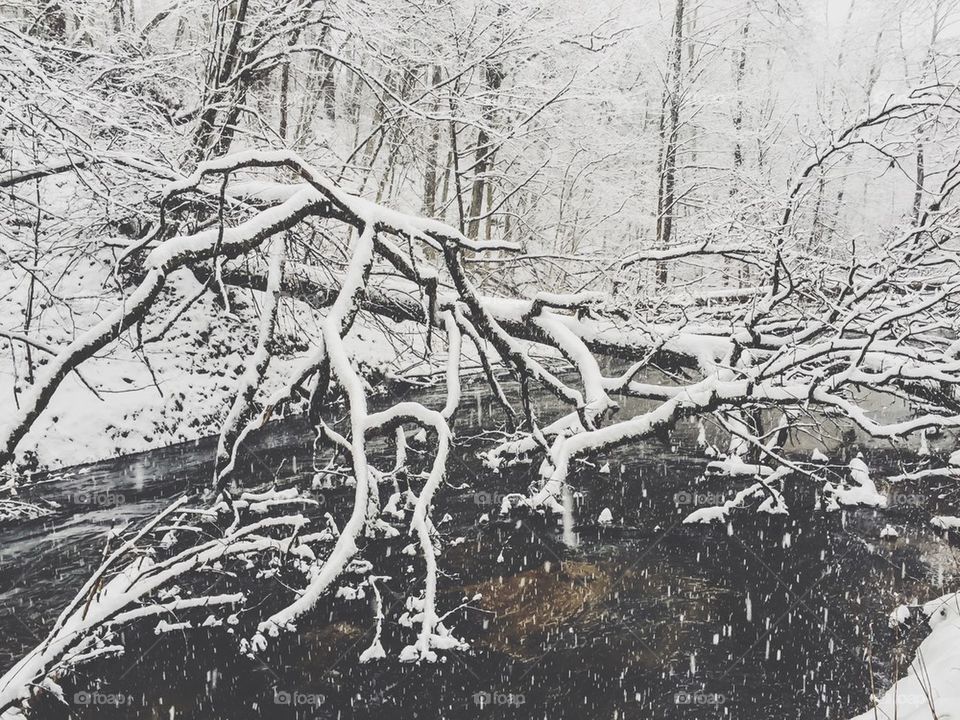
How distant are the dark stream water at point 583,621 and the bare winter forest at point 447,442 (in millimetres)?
32

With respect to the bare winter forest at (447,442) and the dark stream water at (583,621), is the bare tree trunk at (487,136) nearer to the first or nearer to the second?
the bare winter forest at (447,442)

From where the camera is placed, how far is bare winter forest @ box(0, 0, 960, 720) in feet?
10.5

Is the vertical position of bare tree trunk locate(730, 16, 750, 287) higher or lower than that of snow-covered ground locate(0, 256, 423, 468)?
higher

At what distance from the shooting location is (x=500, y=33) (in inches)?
→ 393

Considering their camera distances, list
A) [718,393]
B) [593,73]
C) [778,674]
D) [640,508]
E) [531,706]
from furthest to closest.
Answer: [593,73], [640,508], [778,674], [531,706], [718,393]

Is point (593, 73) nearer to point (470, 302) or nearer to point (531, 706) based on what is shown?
point (470, 302)

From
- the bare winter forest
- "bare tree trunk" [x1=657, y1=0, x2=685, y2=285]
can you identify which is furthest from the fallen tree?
"bare tree trunk" [x1=657, y1=0, x2=685, y2=285]

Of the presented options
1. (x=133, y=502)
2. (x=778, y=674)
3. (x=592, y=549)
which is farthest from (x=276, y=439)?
(x=778, y=674)

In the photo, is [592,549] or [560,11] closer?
[592,549]

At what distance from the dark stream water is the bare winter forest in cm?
3

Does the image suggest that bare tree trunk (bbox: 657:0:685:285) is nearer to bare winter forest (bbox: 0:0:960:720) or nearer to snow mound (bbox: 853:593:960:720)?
bare winter forest (bbox: 0:0:960:720)

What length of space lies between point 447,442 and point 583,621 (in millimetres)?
3380

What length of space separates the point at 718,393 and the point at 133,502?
7251mm

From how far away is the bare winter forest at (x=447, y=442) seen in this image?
10.5 feet
